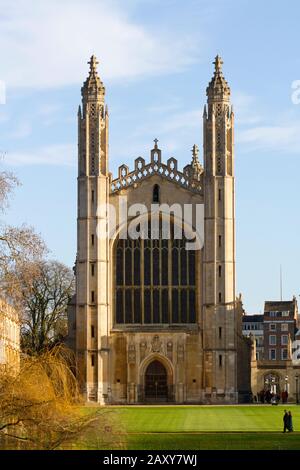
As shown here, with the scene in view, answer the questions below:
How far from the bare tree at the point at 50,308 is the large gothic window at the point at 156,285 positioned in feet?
26.5

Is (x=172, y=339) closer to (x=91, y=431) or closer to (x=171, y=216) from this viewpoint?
(x=171, y=216)

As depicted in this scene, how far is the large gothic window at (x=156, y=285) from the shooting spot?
254 feet

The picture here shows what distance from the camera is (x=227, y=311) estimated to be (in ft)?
252

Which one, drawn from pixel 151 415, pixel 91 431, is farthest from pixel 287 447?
pixel 151 415

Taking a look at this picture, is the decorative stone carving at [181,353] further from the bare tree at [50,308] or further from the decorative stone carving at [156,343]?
the bare tree at [50,308]

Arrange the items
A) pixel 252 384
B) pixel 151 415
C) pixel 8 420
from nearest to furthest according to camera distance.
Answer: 1. pixel 8 420
2. pixel 151 415
3. pixel 252 384

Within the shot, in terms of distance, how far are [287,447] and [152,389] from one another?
38.6 metres

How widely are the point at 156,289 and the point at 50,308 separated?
16849 mm

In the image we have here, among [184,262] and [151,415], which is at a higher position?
[184,262]

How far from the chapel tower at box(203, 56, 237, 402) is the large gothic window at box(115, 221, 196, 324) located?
1.10 meters

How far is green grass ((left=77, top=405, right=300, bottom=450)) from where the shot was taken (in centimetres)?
3746

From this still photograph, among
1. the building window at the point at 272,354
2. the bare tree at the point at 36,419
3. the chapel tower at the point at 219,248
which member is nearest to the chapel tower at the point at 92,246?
the chapel tower at the point at 219,248

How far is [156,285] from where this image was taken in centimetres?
7738

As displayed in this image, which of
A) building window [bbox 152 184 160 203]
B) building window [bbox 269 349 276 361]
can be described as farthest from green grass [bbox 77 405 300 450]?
building window [bbox 269 349 276 361]
